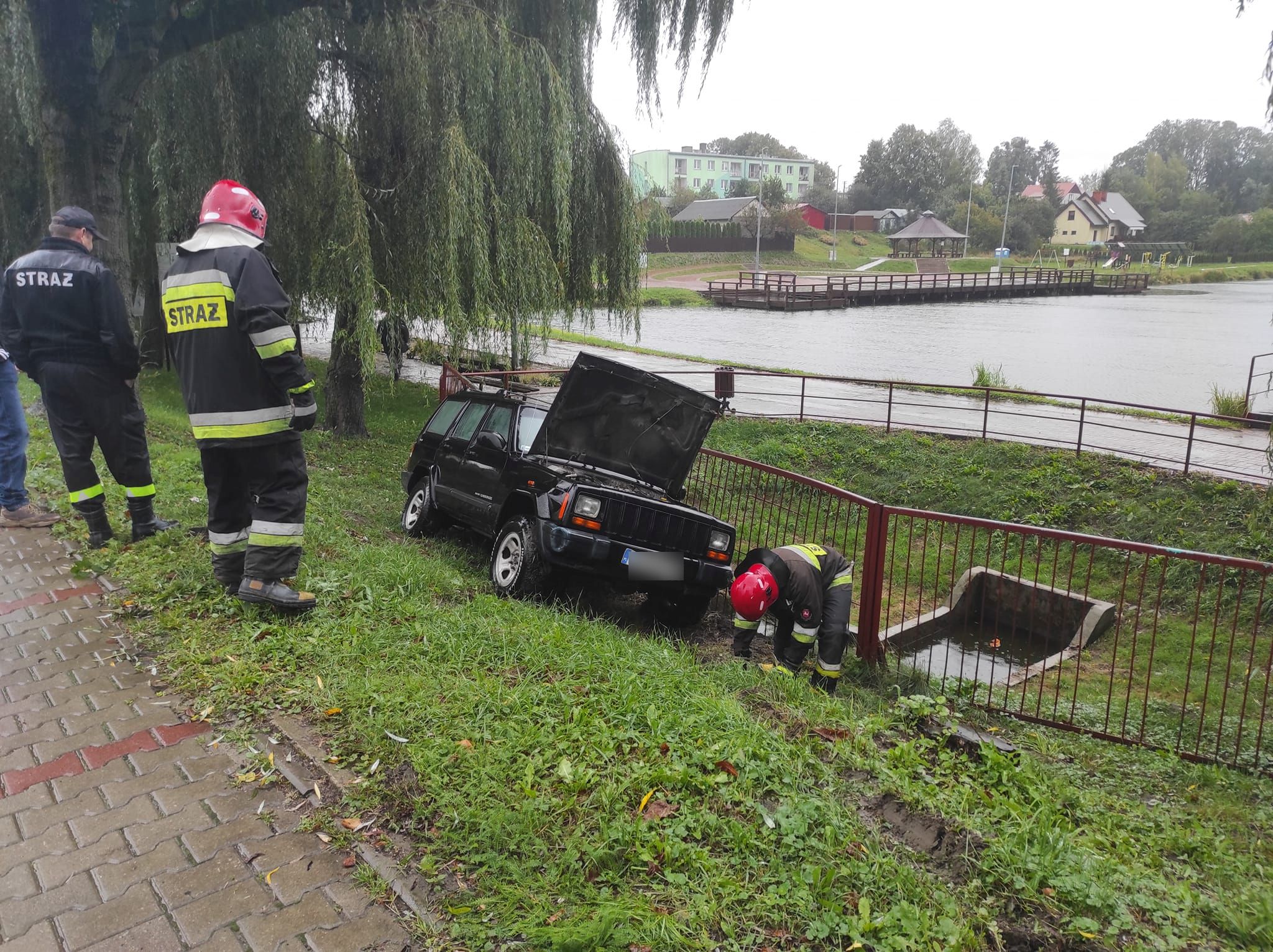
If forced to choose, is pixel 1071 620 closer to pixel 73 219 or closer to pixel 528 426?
pixel 528 426

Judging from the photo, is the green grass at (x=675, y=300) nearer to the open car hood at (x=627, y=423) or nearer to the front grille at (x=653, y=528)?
the open car hood at (x=627, y=423)

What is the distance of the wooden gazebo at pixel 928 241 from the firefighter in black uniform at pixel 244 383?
264ft

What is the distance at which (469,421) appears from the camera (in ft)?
25.0

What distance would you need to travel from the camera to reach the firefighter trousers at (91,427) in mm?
5383

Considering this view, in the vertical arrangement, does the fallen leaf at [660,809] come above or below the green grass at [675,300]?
below

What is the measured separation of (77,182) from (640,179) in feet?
24.5

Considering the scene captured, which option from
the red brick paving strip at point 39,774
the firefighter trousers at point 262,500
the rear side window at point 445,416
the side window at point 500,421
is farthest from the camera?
the rear side window at point 445,416

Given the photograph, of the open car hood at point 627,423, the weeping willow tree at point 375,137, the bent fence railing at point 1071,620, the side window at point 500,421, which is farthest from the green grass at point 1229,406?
the side window at point 500,421

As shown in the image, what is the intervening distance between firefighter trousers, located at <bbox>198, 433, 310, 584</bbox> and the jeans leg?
8.63 ft

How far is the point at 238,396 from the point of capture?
14.3ft

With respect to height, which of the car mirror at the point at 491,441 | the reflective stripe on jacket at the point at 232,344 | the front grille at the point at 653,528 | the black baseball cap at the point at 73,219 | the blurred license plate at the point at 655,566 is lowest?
the blurred license plate at the point at 655,566

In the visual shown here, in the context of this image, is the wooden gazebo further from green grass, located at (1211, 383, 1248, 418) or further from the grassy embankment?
the grassy embankment

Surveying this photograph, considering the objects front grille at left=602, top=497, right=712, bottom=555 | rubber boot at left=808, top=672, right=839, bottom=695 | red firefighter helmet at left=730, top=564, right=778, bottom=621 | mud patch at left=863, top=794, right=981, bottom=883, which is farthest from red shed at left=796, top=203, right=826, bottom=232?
mud patch at left=863, top=794, right=981, bottom=883

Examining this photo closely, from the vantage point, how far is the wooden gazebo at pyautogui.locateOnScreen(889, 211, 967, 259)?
78125mm
